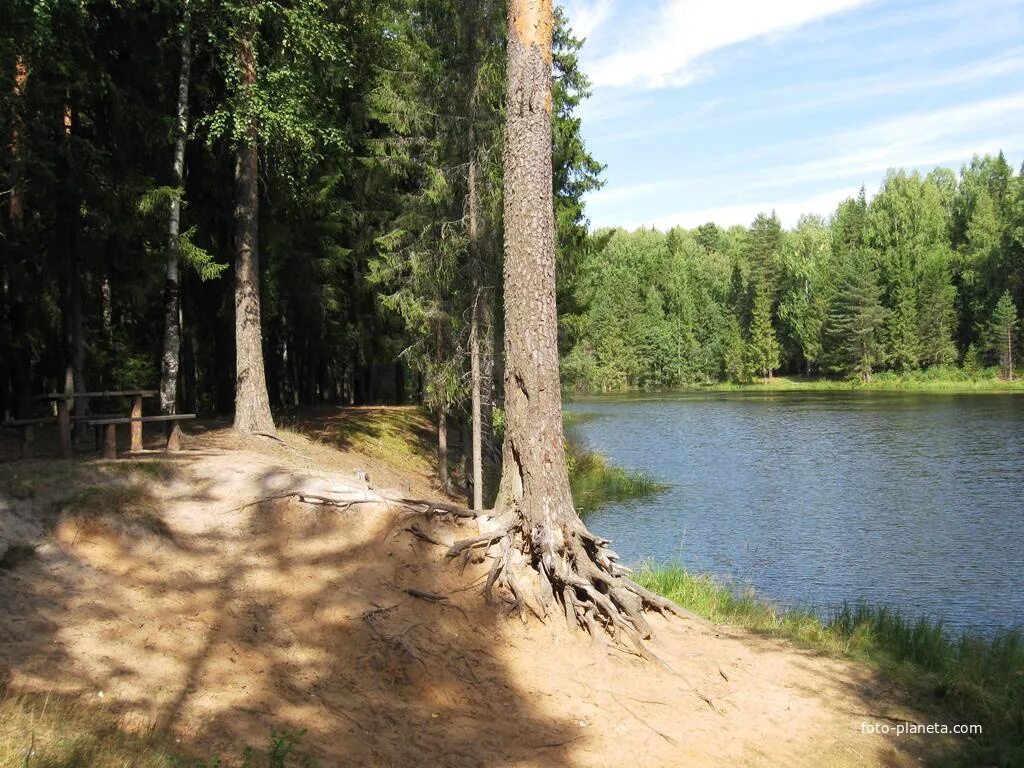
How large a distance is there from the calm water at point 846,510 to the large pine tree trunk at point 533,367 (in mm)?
5959

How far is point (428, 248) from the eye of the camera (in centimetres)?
1678

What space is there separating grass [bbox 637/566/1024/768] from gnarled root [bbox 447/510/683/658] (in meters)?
2.15

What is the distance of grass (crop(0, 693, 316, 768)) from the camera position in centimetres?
401

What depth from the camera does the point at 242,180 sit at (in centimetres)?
1426

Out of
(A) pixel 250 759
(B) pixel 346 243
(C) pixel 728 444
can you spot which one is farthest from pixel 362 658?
(C) pixel 728 444

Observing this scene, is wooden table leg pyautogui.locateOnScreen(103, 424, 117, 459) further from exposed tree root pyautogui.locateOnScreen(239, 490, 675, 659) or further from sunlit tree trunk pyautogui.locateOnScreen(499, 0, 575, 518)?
sunlit tree trunk pyautogui.locateOnScreen(499, 0, 575, 518)

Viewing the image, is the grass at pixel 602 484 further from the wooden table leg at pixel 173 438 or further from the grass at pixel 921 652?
the wooden table leg at pixel 173 438

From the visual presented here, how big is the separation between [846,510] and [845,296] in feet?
195

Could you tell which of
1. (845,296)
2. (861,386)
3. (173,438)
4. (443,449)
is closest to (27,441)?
(173,438)

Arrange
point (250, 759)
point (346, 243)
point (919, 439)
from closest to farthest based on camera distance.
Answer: point (250, 759) < point (346, 243) < point (919, 439)

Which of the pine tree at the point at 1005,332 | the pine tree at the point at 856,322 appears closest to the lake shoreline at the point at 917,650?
the pine tree at the point at 1005,332

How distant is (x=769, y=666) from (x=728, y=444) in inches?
1019

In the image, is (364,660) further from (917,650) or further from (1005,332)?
(1005,332)

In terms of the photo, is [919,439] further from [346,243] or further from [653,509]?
[346,243]
